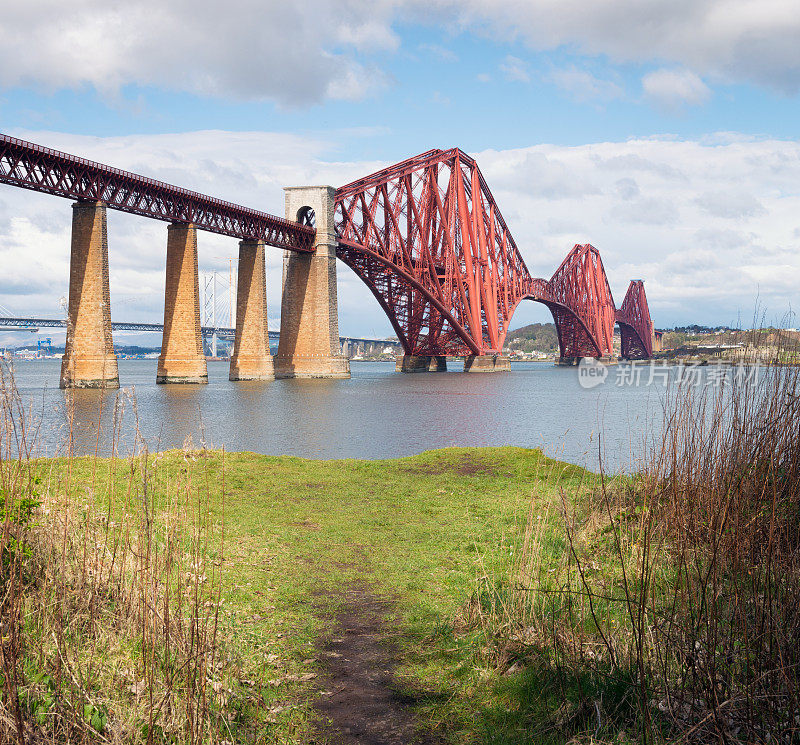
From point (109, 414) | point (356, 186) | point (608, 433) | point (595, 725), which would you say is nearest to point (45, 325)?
point (356, 186)

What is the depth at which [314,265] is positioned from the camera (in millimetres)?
72438

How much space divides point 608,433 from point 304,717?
24347 millimetres

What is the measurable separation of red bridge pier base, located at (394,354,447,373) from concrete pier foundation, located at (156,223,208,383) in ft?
140

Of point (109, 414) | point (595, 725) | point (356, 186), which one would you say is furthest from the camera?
point (356, 186)

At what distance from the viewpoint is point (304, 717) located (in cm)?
477

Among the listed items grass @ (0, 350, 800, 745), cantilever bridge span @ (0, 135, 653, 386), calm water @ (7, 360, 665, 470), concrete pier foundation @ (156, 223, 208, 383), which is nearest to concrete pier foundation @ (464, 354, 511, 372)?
cantilever bridge span @ (0, 135, 653, 386)

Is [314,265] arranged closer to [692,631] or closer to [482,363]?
[482,363]

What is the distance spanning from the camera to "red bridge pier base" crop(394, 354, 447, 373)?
3780 inches

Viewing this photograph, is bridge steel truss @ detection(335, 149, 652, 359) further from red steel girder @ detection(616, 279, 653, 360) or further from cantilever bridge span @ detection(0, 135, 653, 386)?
red steel girder @ detection(616, 279, 653, 360)

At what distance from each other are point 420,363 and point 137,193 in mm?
51961

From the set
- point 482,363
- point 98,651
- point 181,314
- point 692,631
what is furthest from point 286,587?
point 482,363

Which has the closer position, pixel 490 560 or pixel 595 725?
pixel 595 725

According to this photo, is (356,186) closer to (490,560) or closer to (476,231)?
A: (476,231)

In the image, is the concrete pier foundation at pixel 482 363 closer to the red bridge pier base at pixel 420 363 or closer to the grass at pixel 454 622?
the red bridge pier base at pixel 420 363
